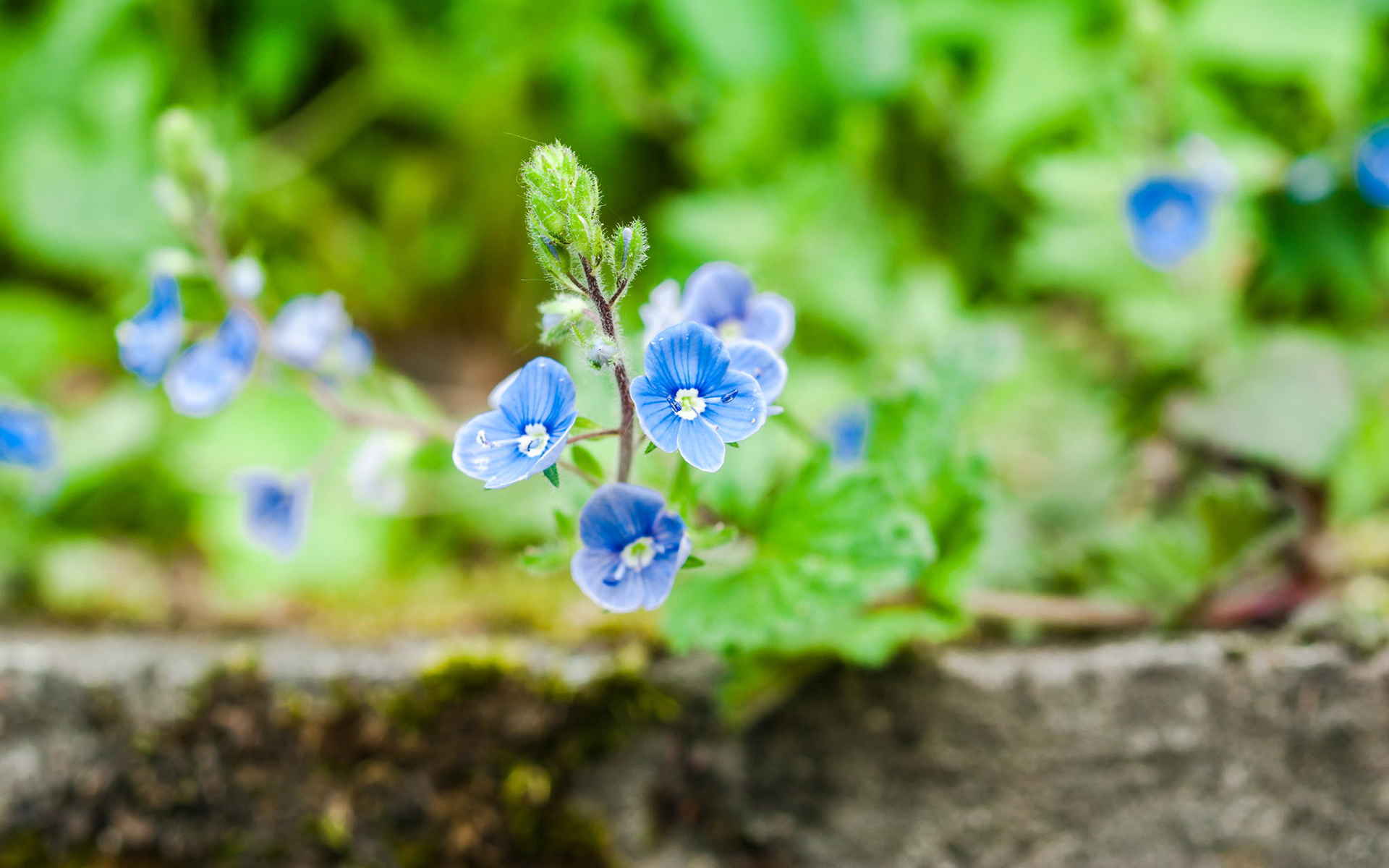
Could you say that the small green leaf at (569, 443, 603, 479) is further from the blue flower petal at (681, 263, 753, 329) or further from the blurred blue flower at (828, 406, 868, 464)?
the blurred blue flower at (828, 406, 868, 464)

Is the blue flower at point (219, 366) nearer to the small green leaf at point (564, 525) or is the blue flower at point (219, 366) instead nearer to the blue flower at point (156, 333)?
the blue flower at point (156, 333)

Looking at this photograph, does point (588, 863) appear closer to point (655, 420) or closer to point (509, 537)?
point (509, 537)

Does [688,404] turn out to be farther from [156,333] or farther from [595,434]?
[156,333]

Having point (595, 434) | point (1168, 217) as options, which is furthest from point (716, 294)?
point (1168, 217)

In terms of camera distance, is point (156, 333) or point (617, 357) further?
point (156, 333)

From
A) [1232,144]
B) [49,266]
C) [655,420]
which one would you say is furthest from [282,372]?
[1232,144]

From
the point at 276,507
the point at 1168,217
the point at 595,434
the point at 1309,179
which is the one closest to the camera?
the point at 595,434

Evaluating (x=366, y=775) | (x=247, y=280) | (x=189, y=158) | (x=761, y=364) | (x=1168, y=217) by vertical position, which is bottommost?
(x=366, y=775)
